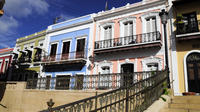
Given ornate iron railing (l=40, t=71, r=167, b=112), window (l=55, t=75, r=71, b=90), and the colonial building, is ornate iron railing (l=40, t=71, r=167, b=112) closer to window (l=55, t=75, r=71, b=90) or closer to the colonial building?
window (l=55, t=75, r=71, b=90)

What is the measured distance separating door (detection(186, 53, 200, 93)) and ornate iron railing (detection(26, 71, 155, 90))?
2.86 meters

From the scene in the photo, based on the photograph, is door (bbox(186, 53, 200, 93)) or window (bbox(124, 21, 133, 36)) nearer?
door (bbox(186, 53, 200, 93))

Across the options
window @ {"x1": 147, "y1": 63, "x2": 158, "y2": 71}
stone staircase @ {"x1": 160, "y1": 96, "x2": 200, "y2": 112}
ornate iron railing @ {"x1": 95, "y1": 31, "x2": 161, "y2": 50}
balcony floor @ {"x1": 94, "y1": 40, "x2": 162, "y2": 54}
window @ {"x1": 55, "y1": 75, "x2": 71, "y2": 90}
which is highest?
ornate iron railing @ {"x1": 95, "y1": 31, "x2": 161, "y2": 50}

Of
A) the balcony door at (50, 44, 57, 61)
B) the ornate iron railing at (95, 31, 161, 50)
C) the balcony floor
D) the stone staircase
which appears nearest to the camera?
the stone staircase

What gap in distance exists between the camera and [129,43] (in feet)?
43.5

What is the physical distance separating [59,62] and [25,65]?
6.14 metres

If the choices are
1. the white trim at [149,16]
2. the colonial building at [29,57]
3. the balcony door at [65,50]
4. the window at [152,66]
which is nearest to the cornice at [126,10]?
the white trim at [149,16]

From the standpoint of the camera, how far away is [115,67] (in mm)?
13562

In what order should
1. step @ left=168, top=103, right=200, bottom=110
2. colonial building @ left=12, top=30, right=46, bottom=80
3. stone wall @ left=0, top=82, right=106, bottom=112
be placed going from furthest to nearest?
colonial building @ left=12, top=30, right=46, bottom=80, stone wall @ left=0, top=82, right=106, bottom=112, step @ left=168, top=103, right=200, bottom=110

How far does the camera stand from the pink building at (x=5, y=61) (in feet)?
75.3

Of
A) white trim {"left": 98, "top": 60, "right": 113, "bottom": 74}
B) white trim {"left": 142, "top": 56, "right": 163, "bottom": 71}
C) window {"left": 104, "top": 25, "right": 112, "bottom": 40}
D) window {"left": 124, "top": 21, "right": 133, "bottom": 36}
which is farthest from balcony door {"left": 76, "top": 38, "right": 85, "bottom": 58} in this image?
white trim {"left": 142, "top": 56, "right": 163, "bottom": 71}

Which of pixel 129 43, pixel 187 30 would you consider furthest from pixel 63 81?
pixel 187 30

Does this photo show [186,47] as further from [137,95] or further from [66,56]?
[66,56]

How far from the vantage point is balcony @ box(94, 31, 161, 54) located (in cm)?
1196
